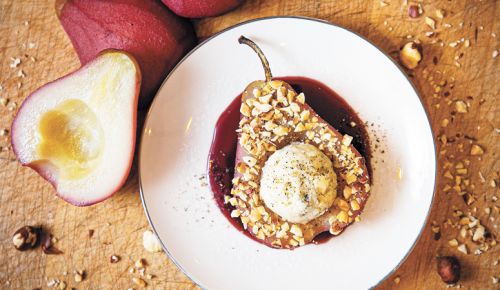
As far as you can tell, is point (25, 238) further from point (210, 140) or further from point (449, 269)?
point (449, 269)

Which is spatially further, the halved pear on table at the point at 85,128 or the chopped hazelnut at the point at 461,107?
the chopped hazelnut at the point at 461,107

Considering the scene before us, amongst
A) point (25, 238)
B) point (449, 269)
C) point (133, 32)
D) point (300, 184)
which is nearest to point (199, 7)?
point (133, 32)

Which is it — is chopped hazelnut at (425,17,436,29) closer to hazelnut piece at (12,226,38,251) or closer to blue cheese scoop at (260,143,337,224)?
blue cheese scoop at (260,143,337,224)

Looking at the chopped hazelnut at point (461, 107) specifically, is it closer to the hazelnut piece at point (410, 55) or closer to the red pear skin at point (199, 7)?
the hazelnut piece at point (410, 55)

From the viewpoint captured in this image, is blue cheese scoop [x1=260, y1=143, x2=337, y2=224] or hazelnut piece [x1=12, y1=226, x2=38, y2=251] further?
hazelnut piece [x1=12, y1=226, x2=38, y2=251]

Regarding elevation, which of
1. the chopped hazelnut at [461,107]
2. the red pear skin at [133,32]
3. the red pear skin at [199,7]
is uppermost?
the red pear skin at [199,7]

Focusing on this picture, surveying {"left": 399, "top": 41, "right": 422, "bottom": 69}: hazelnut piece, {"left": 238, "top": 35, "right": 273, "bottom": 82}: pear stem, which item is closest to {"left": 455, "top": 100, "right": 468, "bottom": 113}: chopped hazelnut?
{"left": 399, "top": 41, "right": 422, "bottom": 69}: hazelnut piece

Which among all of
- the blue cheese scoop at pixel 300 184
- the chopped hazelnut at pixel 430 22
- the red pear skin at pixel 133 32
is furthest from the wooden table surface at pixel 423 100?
the blue cheese scoop at pixel 300 184
